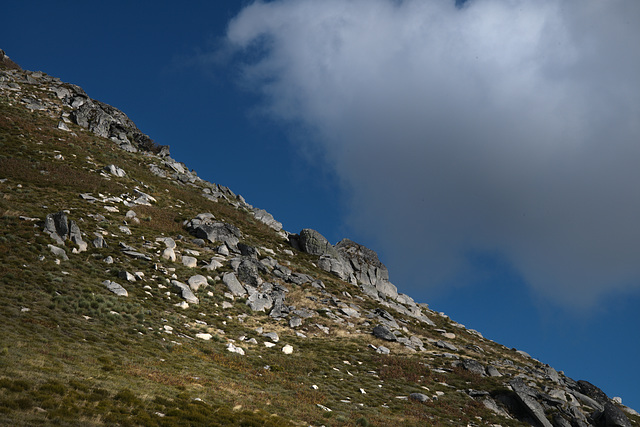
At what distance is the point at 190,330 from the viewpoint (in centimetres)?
2903

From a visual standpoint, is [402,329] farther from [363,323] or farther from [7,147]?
[7,147]

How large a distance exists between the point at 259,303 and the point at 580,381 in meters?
39.1

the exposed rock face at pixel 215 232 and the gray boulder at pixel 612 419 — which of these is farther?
the exposed rock face at pixel 215 232

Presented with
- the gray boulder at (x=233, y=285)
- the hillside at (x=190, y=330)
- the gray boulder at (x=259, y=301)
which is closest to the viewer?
the hillside at (x=190, y=330)

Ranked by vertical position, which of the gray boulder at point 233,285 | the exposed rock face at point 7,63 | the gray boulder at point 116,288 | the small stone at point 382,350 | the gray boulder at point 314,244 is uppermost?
the exposed rock face at point 7,63

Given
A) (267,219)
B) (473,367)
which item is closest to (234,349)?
(473,367)

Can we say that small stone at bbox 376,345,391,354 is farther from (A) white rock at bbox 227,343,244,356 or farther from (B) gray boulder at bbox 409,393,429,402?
(A) white rock at bbox 227,343,244,356

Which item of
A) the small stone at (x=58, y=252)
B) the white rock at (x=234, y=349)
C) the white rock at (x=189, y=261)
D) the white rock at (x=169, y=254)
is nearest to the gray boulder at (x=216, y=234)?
the white rock at (x=189, y=261)

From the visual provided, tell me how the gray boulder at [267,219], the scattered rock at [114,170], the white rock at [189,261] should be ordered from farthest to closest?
the gray boulder at [267,219]
the scattered rock at [114,170]
the white rock at [189,261]

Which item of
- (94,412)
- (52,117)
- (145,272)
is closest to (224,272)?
(145,272)

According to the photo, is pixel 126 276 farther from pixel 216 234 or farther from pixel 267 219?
pixel 267 219

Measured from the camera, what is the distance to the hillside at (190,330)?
54.9 feet

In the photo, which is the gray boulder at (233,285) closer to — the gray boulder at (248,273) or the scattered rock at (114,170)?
the gray boulder at (248,273)

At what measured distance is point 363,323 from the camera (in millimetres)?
43094
